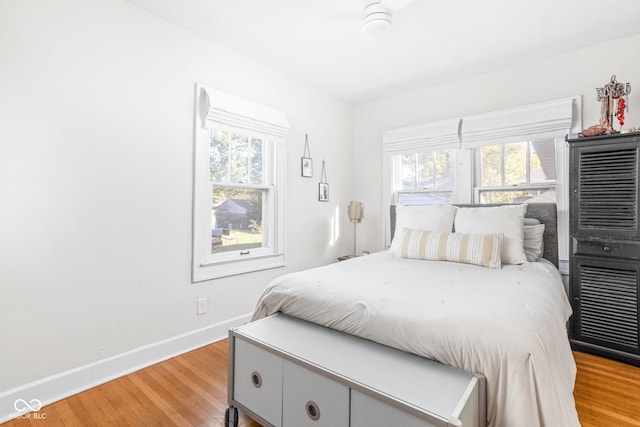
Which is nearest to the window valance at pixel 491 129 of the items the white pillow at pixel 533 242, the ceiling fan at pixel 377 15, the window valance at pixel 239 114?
the white pillow at pixel 533 242

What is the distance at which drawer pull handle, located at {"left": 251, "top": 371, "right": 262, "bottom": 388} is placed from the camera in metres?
1.54

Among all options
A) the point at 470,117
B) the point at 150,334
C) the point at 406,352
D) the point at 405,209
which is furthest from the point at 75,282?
the point at 470,117

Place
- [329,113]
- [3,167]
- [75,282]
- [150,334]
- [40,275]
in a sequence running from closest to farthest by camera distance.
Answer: [3,167]
[40,275]
[75,282]
[150,334]
[329,113]

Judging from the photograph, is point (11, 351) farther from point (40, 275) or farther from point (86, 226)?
point (86, 226)

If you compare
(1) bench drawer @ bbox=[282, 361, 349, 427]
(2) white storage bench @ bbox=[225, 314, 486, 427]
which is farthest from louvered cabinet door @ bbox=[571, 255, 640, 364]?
(1) bench drawer @ bbox=[282, 361, 349, 427]

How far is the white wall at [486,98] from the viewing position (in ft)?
8.58

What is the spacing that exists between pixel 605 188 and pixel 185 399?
3.18m

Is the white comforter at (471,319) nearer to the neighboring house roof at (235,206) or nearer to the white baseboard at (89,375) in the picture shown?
the white baseboard at (89,375)

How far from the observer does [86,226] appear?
6.55 feet

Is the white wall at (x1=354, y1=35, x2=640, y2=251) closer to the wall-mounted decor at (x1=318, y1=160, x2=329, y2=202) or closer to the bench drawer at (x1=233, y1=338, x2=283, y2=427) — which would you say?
the wall-mounted decor at (x1=318, y1=160, x2=329, y2=202)

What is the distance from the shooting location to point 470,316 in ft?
4.37

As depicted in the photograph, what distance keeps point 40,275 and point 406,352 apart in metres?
2.04

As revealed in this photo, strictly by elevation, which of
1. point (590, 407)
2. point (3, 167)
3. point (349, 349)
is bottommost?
point (590, 407)

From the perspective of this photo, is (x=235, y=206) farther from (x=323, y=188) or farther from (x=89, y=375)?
(x=89, y=375)
